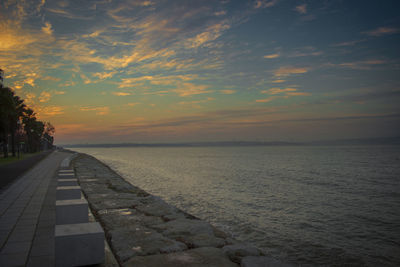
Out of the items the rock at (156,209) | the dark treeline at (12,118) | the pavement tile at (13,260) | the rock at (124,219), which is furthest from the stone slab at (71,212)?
the dark treeline at (12,118)

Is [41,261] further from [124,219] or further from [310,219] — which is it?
[310,219]

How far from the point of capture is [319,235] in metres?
8.97

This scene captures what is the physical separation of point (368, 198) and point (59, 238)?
17442 millimetres

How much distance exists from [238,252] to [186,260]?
1004 mm

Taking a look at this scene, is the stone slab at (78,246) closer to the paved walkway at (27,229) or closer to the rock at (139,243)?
the paved walkway at (27,229)

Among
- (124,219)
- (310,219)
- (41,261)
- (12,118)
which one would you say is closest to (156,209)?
(124,219)

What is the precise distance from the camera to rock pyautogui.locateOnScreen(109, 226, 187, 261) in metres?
4.64

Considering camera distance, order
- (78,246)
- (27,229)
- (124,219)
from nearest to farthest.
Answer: (78,246) < (27,229) < (124,219)

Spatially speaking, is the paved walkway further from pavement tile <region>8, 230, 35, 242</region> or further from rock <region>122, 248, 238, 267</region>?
rock <region>122, 248, 238, 267</region>

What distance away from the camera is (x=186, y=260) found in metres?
4.35

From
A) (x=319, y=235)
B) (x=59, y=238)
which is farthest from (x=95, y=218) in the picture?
(x=319, y=235)

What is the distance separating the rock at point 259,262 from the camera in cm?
425

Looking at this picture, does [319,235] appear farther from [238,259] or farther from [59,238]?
[59,238]

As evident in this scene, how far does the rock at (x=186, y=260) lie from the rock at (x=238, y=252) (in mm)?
124
